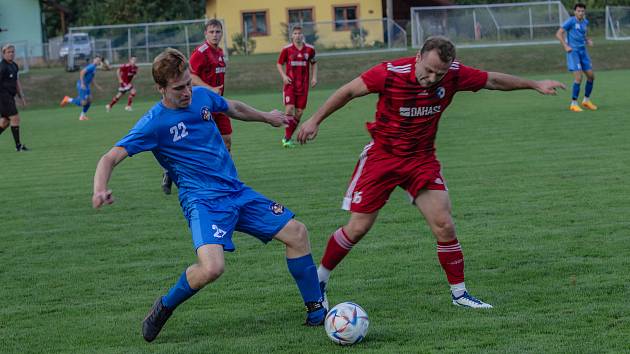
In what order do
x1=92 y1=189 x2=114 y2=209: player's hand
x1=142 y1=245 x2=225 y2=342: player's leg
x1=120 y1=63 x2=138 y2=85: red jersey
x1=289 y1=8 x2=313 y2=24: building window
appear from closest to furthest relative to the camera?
1. x1=92 y1=189 x2=114 y2=209: player's hand
2. x1=142 y1=245 x2=225 y2=342: player's leg
3. x1=120 y1=63 x2=138 y2=85: red jersey
4. x1=289 y1=8 x2=313 y2=24: building window

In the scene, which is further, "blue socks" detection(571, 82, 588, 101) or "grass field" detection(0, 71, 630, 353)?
"blue socks" detection(571, 82, 588, 101)

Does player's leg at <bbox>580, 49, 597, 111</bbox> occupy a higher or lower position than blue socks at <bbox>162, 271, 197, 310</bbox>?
higher

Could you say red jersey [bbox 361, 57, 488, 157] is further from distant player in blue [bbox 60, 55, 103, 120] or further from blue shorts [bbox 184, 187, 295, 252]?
distant player in blue [bbox 60, 55, 103, 120]

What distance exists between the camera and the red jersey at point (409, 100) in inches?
246

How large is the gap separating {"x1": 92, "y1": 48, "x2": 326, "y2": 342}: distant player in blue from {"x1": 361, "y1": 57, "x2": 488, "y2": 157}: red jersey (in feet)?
2.77

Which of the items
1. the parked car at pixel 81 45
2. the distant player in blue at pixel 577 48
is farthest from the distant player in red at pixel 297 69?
the parked car at pixel 81 45

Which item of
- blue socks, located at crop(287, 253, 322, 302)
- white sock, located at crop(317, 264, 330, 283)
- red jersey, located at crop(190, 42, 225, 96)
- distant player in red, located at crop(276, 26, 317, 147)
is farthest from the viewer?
distant player in red, located at crop(276, 26, 317, 147)

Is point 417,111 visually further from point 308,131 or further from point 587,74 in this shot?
point 587,74

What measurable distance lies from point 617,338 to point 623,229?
3310 mm

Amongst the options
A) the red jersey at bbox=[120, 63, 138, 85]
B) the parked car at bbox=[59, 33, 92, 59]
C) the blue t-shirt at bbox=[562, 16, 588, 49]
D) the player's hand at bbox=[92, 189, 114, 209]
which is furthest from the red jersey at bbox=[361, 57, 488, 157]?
the parked car at bbox=[59, 33, 92, 59]

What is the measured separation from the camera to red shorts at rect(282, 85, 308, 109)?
17.4 meters

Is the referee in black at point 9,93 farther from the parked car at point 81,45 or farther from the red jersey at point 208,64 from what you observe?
the parked car at point 81,45

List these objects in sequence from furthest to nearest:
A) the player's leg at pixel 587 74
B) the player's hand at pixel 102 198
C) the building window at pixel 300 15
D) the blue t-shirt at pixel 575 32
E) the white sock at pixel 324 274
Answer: the building window at pixel 300 15, the blue t-shirt at pixel 575 32, the player's leg at pixel 587 74, the white sock at pixel 324 274, the player's hand at pixel 102 198

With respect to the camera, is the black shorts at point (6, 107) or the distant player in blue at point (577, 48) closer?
the black shorts at point (6, 107)
